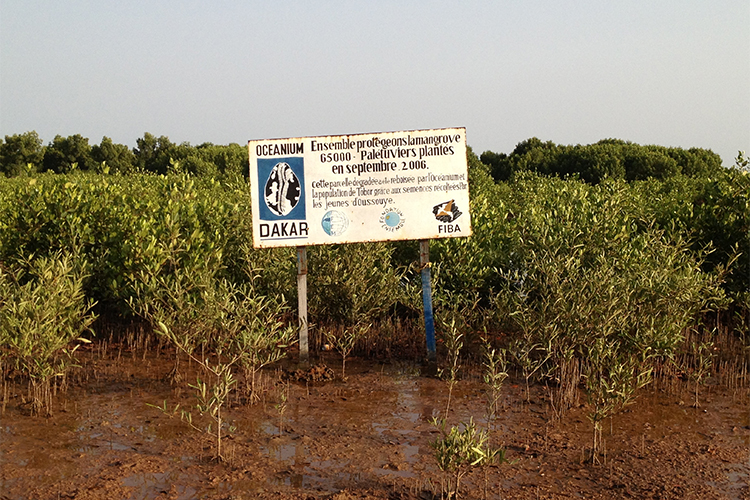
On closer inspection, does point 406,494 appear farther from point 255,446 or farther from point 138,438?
point 138,438

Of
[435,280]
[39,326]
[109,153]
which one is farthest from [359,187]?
[109,153]

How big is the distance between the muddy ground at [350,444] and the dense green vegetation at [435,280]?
0.37 m

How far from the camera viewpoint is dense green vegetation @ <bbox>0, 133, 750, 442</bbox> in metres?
6.74

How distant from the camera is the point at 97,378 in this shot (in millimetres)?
7164

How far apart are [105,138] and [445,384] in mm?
50099

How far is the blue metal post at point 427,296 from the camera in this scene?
762 centimetres

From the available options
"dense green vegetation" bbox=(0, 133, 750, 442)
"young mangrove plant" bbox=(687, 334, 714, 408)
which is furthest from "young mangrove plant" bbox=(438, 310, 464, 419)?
"young mangrove plant" bbox=(687, 334, 714, 408)

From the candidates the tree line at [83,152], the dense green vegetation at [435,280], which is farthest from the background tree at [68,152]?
the dense green vegetation at [435,280]

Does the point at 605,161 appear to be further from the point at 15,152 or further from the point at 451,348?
the point at 15,152

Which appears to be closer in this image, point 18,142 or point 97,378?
point 97,378

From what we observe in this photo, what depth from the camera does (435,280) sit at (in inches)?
320

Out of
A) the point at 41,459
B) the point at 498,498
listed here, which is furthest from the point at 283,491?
the point at 41,459

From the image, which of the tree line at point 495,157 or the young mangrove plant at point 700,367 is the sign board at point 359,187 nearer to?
the young mangrove plant at point 700,367

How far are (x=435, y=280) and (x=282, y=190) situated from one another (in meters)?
2.15
